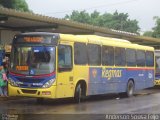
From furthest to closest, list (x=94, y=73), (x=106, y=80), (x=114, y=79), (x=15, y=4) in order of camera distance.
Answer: (x=15, y=4) → (x=114, y=79) → (x=106, y=80) → (x=94, y=73)

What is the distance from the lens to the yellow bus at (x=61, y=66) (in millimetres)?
17781

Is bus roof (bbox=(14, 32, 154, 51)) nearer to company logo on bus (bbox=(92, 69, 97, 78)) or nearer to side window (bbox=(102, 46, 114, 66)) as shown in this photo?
side window (bbox=(102, 46, 114, 66))

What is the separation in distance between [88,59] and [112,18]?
7707cm

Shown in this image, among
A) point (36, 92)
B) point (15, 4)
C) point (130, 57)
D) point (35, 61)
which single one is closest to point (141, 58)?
point (130, 57)

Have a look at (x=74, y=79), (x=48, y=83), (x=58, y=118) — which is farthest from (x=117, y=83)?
(x=58, y=118)

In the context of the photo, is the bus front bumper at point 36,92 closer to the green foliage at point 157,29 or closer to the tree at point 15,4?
the tree at point 15,4

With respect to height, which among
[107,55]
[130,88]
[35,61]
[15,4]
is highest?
[15,4]

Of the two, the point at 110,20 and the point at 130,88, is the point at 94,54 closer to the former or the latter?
the point at 130,88

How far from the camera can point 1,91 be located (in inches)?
803

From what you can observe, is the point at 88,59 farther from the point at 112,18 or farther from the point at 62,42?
the point at 112,18

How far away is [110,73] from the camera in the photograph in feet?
72.6

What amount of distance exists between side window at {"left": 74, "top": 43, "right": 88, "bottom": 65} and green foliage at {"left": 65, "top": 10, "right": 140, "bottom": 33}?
7115cm

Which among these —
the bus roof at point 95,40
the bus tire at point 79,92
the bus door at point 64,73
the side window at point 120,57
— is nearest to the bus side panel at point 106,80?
the side window at point 120,57

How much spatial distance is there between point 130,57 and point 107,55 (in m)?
2.88
